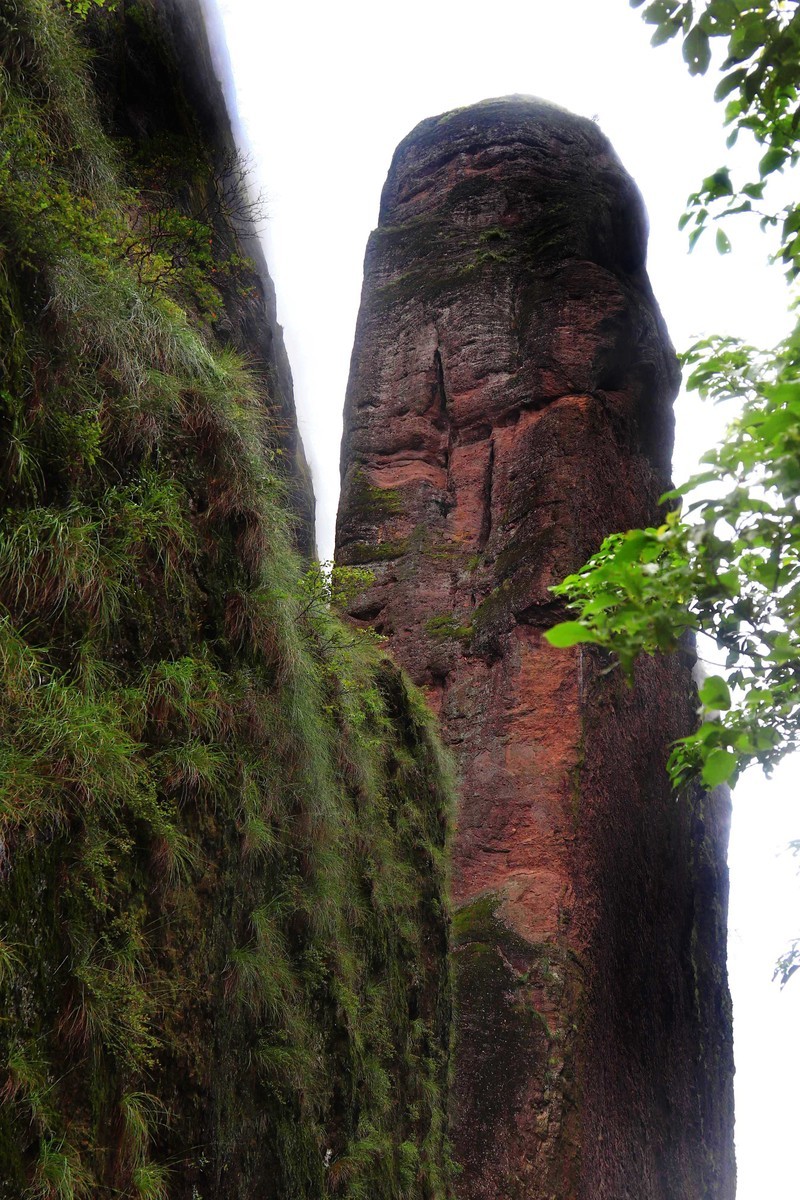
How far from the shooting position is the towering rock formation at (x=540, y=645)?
966cm

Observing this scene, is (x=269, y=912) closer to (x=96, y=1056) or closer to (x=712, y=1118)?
(x=96, y=1056)

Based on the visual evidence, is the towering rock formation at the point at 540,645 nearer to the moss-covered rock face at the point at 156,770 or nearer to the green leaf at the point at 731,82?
the moss-covered rock face at the point at 156,770

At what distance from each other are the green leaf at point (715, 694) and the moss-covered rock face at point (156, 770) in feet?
6.84

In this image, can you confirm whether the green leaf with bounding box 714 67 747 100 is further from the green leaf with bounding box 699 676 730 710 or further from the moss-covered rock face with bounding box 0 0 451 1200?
the moss-covered rock face with bounding box 0 0 451 1200

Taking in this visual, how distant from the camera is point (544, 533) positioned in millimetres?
11758

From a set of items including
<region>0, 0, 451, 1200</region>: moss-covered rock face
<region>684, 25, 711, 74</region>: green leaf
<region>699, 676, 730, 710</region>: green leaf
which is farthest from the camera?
<region>684, 25, 711, 74</region>: green leaf

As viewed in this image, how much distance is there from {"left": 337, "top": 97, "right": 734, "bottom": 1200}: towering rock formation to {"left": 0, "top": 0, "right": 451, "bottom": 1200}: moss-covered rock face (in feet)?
10.9

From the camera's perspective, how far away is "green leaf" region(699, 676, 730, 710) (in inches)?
115

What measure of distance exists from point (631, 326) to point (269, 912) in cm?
1071

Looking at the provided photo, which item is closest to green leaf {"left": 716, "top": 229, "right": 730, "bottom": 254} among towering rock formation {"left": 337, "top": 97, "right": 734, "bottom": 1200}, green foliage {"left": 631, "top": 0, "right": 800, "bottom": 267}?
green foliage {"left": 631, "top": 0, "right": 800, "bottom": 267}

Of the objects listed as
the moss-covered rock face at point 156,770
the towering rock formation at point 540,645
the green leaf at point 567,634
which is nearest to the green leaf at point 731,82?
the green leaf at point 567,634

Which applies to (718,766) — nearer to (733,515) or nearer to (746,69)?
(733,515)

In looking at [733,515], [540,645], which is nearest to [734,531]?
[733,515]

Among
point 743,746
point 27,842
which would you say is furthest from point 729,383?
point 27,842
